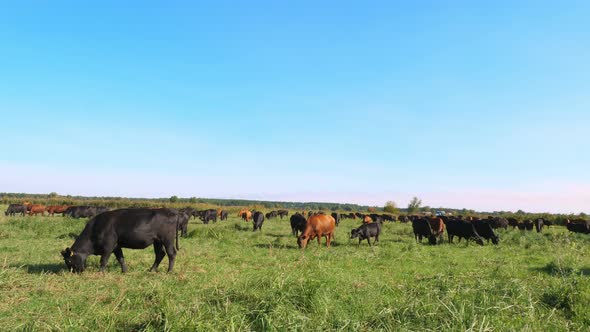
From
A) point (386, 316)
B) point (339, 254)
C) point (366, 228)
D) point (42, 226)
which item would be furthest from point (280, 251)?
point (42, 226)

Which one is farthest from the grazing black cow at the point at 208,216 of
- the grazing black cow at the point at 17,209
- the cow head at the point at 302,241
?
the grazing black cow at the point at 17,209

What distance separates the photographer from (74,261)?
1048cm

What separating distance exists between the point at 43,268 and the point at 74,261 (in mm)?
1422

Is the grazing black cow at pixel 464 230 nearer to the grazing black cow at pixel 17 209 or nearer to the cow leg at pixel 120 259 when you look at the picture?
the cow leg at pixel 120 259

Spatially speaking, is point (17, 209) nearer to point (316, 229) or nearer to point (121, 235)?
point (316, 229)

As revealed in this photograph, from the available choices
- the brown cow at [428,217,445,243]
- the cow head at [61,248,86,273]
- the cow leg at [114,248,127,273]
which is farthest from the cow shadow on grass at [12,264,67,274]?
the brown cow at [428,217,445,243]

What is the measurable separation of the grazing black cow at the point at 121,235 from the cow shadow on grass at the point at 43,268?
655 millimetres

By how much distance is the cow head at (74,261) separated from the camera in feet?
34.2

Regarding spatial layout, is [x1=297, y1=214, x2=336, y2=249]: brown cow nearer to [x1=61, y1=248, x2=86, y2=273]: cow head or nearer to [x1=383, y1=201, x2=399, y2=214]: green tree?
[x1=61, y1=248, x2=86, y2=273]: cow head

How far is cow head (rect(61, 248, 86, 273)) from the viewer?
10.4 metres

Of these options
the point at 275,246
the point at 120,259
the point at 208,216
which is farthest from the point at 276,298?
the point at 208,216

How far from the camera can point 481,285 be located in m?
8.38

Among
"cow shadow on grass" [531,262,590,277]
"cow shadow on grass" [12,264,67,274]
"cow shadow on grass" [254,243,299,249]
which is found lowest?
"cow shadow on grass" [254,243,299,249]

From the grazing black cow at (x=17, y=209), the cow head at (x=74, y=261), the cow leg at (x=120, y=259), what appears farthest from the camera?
the grazing black cow at (x=17, y=209)
